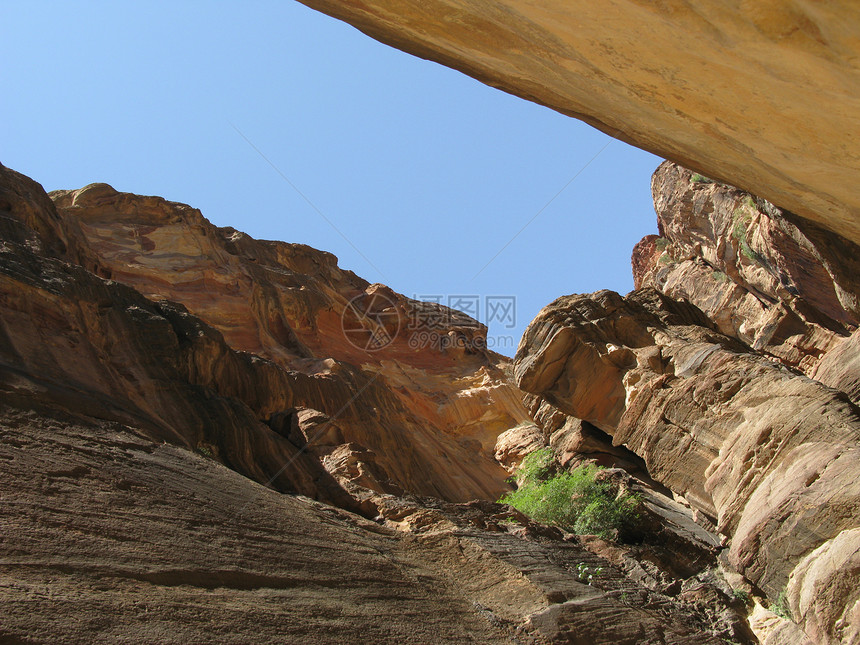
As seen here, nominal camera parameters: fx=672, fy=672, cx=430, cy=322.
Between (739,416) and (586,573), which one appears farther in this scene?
(739,416)

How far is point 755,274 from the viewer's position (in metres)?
36.3

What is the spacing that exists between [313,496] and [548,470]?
10.2 m

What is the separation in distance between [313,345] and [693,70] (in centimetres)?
2930

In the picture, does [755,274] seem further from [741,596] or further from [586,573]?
[586,573]

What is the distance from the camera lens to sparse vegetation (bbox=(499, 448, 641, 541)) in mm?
16328

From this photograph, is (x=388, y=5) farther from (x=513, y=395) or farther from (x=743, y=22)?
(x=513, y=395)

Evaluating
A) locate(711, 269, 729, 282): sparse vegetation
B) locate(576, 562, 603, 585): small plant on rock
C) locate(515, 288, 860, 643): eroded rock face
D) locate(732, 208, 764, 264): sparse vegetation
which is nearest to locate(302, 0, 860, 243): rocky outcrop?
locate(515, 288, 860, 643): eroded rock face

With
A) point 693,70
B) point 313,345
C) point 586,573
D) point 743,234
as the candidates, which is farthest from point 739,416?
point 743,234

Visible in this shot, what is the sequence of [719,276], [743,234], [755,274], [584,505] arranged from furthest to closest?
[719,276], [755,274], [743,234], [584,505]

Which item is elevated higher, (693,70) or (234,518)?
(693,70)

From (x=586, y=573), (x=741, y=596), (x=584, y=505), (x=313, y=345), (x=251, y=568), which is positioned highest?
(x=313, y=345)

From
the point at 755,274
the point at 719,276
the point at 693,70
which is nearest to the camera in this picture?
the point at 693,70

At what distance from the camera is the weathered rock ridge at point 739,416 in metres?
9.34

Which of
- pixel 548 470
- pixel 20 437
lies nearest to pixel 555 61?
pixel 20 437
